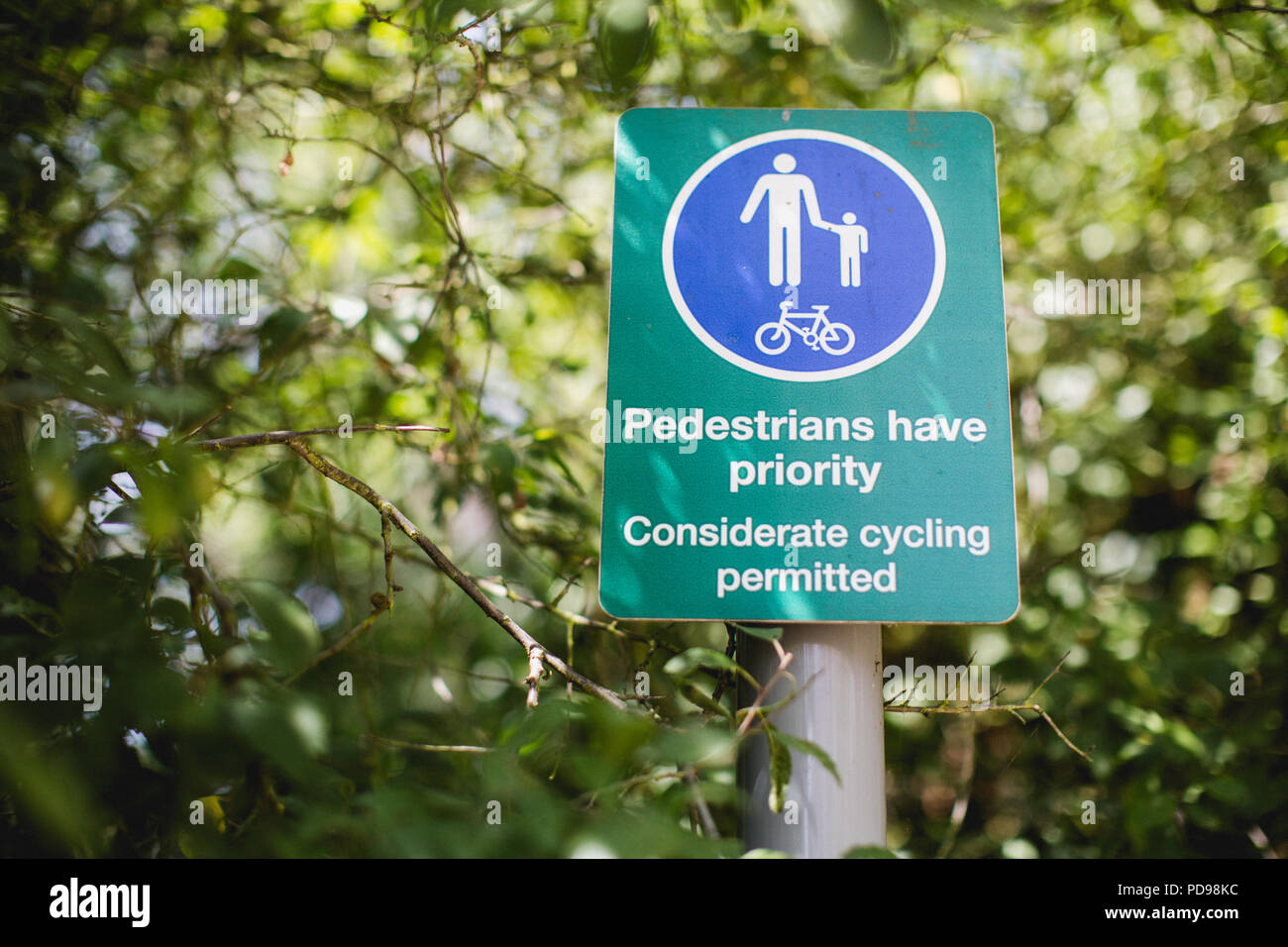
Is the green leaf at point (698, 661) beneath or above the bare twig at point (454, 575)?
beneath

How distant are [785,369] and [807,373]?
3 cm

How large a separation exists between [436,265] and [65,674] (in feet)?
4.49

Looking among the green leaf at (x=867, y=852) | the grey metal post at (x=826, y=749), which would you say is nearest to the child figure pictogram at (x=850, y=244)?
the grey metal post at (x=826, y=749)

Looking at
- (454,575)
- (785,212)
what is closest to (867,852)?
(454,575)

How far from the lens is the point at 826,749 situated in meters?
1.15

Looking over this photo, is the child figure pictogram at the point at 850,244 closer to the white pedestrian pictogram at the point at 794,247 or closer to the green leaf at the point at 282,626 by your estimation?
the white pedestrian pictogram at the point at 794,247

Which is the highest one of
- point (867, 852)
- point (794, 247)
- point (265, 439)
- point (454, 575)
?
point (794, 247)

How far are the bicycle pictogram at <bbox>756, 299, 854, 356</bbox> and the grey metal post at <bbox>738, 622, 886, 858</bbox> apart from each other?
0.39 metres

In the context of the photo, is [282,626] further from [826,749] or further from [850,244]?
[850,244]

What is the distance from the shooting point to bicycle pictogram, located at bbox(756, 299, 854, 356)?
3.81 ft

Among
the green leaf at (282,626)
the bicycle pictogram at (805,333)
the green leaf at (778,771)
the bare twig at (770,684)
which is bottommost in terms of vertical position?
Result: the green leaf at (778,771)

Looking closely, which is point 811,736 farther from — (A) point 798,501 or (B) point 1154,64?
(B) point 1154,64

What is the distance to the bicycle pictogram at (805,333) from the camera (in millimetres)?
1160
